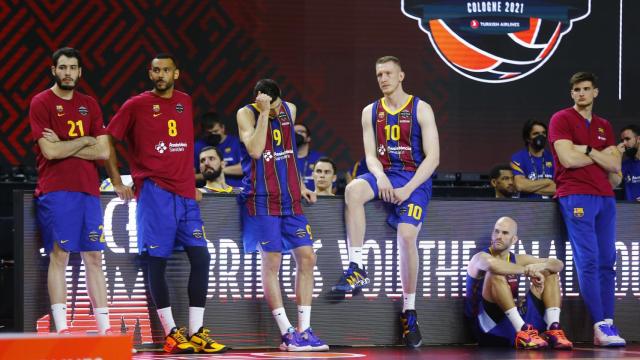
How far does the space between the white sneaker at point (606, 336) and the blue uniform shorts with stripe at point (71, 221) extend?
355 cm

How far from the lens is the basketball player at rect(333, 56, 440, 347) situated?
7.09 metres

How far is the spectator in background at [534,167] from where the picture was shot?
854 cm

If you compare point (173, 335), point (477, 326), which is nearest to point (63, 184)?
point (173, 335)

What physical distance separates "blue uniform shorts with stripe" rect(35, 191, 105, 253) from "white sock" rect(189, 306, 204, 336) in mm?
698

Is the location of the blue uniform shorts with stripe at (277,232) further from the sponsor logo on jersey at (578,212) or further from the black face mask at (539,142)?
the black face mask at (539,142)

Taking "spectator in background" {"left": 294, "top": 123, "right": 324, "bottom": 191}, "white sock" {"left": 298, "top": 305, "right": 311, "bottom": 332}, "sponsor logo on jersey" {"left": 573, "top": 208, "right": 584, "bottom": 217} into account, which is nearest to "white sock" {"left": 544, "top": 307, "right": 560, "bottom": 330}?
"sponsor logo on jersey" {"left": 573, "top": 208, "right": 584, "bottom": 217}

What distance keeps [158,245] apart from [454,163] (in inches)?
196

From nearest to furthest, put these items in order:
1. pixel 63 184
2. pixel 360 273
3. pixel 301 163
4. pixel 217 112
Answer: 1. pixel 63 184
2. pixel 360 273
3. pixel 301 163
4. pixel 217 112

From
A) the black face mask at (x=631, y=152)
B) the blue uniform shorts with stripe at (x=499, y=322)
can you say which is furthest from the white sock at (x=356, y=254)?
the black face mask at (x=631, y=152)

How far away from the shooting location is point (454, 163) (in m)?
10.8

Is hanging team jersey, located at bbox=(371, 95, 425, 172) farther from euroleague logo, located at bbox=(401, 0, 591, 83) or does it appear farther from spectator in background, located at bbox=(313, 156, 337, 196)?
euroleague logo, located at bbox=(401, 0, 591, 83)

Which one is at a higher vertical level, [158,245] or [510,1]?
[510,1]

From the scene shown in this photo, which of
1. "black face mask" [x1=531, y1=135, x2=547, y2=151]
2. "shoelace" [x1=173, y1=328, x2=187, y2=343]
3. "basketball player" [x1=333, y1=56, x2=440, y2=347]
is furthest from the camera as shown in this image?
"black face mask" [x1=531, y1=135, x2=547, y2=151]

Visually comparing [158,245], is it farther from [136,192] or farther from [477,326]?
[477,326]
